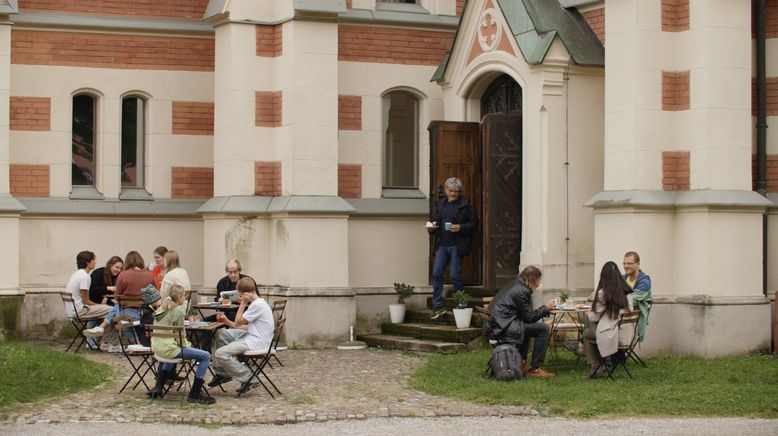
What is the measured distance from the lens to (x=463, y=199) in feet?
61.4

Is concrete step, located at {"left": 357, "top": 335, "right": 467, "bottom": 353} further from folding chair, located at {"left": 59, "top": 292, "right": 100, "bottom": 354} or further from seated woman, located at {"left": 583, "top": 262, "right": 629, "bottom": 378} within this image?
folding chair, located at {"left": 59, "top": 292, "right": 100, "bottom": 354}

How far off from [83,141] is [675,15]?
8.74m

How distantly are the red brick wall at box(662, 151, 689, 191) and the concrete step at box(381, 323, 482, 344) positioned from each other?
309 centimetres

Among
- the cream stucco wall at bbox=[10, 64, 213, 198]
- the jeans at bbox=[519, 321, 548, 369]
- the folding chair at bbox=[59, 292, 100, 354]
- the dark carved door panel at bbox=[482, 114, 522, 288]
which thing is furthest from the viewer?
the cream stucco wall at bbox=[10, 64, 213, 198]

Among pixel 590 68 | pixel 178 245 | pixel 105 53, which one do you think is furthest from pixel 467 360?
pixel 105 53

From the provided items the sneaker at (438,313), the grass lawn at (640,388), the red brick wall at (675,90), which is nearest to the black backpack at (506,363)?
the grass lawn at (640,388)

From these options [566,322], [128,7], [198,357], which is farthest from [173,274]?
[566,322]

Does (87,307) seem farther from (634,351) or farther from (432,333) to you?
(634,351)

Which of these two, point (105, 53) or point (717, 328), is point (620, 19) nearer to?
point (717, 328)

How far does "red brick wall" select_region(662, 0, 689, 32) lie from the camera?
1694 cm

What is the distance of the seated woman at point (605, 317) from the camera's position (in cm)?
1471

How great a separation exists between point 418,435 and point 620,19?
23.2 feet

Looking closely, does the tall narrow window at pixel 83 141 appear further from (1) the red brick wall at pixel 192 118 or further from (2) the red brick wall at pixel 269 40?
(2) the red brick wall at pixel 269 40

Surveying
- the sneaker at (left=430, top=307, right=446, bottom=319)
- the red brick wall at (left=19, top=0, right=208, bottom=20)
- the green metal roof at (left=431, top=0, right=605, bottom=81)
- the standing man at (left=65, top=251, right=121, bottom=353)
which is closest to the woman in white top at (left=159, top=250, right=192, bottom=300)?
the standing man at (left=65, top=251, right=121, bottom=353)
